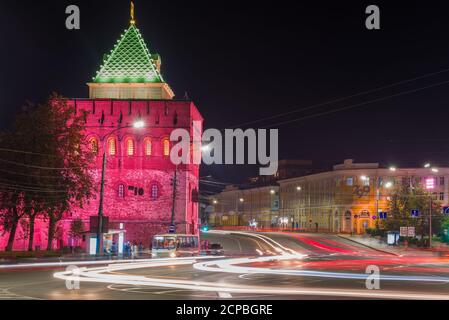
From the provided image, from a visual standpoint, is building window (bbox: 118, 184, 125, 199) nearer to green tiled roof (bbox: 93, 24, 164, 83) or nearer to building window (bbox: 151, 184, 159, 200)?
building window (bbox: 151, 184, 159, 200)

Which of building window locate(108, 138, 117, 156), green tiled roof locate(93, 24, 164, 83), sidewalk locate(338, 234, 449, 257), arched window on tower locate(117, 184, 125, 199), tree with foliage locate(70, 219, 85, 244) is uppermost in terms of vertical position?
green tiled roof locate(93, 24, 164, 83)

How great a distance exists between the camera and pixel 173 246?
161ft

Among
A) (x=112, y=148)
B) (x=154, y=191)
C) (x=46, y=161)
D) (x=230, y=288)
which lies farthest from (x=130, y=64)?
(x=230, y=288)

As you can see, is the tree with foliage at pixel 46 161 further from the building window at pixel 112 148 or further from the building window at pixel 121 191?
the building window at pixel 121 191

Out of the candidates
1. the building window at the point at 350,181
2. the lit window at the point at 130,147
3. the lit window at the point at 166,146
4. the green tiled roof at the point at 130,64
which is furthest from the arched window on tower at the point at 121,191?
the building window at the point at 350,181

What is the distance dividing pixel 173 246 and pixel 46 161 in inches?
474

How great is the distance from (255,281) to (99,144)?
143 feet

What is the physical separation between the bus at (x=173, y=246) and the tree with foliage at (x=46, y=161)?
8.79 metres

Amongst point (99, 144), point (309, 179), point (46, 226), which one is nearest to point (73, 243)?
point (46, 226)

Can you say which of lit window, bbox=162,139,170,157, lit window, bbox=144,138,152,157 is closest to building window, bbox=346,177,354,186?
lit window, bbox=162,139,170,157

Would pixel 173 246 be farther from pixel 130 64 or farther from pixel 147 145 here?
pixel 130 64

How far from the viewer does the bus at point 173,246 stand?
158 feet

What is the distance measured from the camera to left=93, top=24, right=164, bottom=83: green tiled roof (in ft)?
226

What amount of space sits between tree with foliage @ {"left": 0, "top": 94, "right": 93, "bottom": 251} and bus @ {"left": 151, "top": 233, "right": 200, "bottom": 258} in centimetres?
879
